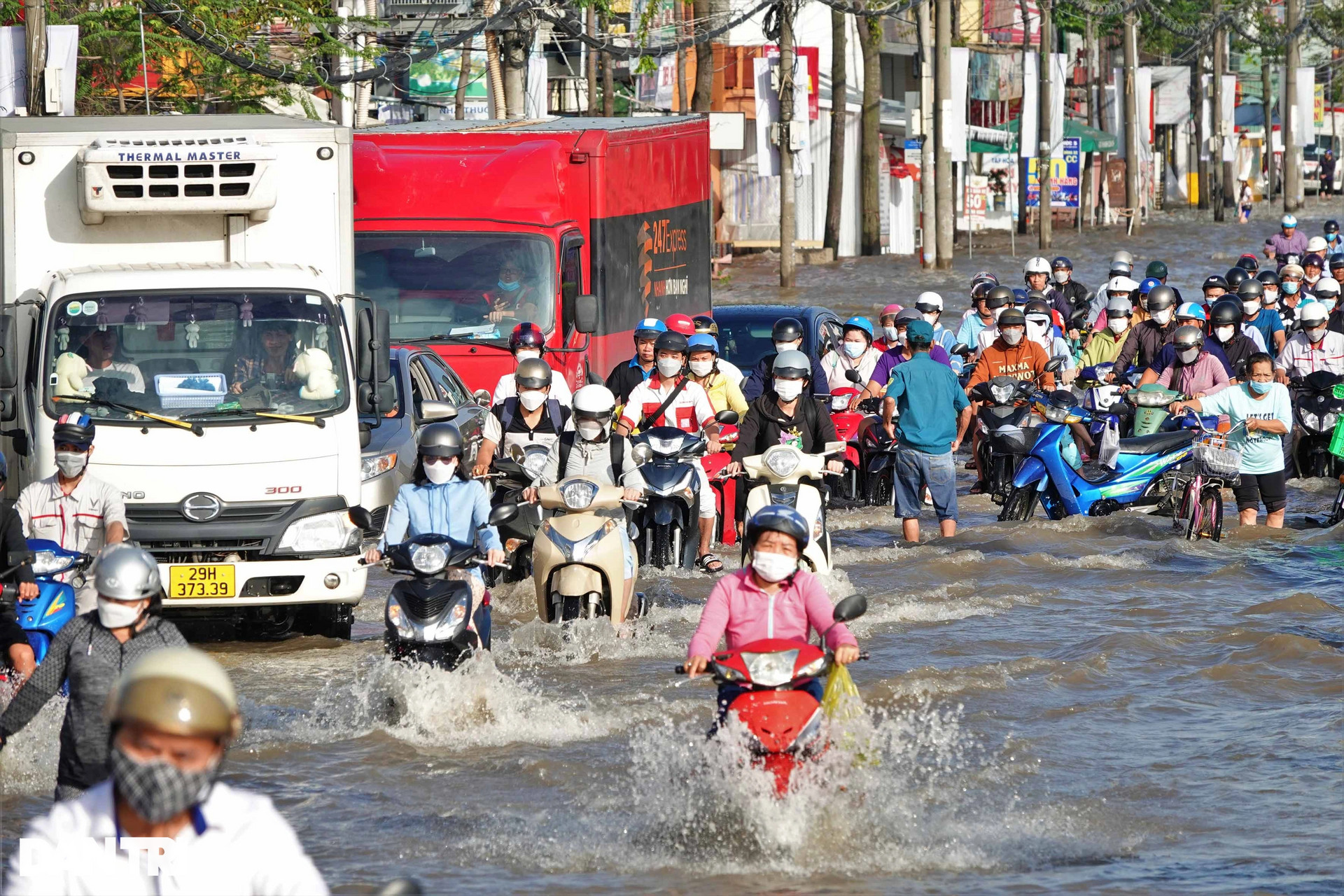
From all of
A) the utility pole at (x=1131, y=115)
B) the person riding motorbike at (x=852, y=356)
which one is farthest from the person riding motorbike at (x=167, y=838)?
the utility pole at (x=1131, y=115)

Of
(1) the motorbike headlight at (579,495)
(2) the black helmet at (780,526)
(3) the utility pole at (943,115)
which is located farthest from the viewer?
(3) the utility pole at (943,115)

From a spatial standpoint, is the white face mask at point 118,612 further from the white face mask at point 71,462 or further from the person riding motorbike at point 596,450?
the person riding motorbike at point 596,450

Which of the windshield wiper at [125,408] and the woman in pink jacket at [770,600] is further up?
the windshield wiper at [125,408]

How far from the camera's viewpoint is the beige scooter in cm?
1103

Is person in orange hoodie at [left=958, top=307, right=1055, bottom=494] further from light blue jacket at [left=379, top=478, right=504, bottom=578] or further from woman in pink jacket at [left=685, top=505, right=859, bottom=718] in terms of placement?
woman in pink jacket at [left=685, top=505, right=859, bottom=718]

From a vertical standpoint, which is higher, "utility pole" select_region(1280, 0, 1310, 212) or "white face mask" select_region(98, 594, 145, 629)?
"utility pole" select_region(1280, 0, 1310, 212)

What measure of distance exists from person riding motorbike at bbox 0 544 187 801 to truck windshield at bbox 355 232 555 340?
10.5 metres

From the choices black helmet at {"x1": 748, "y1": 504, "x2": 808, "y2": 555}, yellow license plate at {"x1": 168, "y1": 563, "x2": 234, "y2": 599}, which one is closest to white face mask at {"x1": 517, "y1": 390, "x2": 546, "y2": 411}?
yellow license plate at {"x1": 168, "y1": 563, "x2": 234, "y2": 599}

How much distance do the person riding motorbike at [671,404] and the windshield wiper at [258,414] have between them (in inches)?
94.6

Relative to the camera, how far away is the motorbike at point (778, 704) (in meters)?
7.10

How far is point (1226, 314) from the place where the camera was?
18.3 meters

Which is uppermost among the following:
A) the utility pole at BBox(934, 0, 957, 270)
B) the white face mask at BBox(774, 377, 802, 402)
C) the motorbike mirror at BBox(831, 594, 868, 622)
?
the utility pole at BBox(934, 0, 957, 270)

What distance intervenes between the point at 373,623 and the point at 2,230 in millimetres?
3355

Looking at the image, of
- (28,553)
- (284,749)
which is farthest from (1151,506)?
(28,553)
